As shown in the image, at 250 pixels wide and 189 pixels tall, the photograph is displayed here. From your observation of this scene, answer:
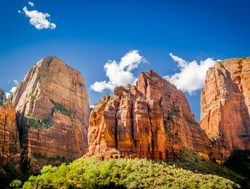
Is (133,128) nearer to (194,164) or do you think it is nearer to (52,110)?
(194,164)

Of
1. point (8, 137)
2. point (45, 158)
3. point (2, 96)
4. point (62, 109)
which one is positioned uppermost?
point (2, 96)

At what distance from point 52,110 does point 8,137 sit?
32.0 metres

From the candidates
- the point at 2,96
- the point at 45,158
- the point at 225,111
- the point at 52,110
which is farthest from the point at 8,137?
the point at 225,111

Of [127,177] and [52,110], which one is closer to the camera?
[127,177]

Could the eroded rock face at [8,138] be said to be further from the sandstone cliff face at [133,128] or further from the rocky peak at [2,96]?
the sandstone cliff face at [133,128]

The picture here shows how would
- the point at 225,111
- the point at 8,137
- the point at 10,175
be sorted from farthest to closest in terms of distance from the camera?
1. the point at 225,111
2. the point at 8,137
3. the point at 10,175

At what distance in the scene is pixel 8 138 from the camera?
109 metres

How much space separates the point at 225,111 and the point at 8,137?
70.8 m

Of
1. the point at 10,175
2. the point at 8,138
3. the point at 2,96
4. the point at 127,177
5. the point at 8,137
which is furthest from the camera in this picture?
the point at 2,96

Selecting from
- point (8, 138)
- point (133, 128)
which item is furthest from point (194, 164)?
point (8, 138)

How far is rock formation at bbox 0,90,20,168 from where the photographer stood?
10482 cm

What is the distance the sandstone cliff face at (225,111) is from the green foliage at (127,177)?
1570 inches

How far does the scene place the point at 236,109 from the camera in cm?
11269

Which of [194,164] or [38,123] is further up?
[38,123]
